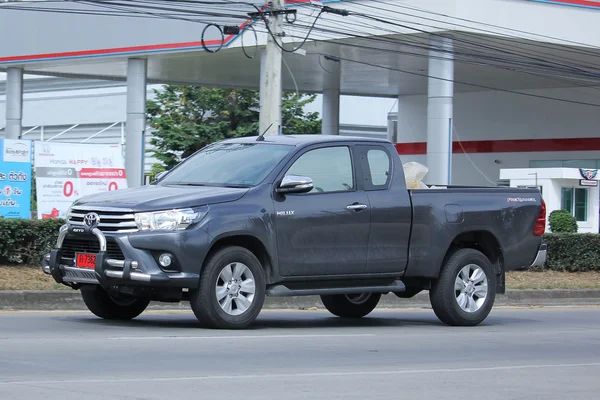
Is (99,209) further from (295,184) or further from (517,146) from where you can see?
(517,146)

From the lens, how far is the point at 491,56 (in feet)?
107

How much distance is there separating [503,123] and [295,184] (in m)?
33.2

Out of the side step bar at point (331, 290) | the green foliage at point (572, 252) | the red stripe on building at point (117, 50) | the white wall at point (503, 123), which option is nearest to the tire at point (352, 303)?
the side step bar at point (331, 290)

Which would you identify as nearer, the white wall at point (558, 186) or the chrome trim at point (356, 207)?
the chrome trim at point (356, 207)

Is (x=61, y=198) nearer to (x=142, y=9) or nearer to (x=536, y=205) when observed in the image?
(x=536, y=205)

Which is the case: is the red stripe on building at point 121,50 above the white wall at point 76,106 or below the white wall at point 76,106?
below

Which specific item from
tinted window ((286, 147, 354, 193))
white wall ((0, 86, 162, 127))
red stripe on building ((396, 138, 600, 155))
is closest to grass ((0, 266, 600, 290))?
tinted window ((286, 147, 354, 193))

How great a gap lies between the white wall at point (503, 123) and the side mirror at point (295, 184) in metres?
31.4

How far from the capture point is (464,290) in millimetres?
12914

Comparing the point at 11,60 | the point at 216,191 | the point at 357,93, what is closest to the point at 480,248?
the point at 216,191

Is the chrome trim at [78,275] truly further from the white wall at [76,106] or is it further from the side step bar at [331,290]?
the white wall at [76,106]

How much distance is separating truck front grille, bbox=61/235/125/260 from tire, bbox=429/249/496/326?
3.94m

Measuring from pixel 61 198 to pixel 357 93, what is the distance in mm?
26035

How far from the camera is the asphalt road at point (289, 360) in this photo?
750 cm
